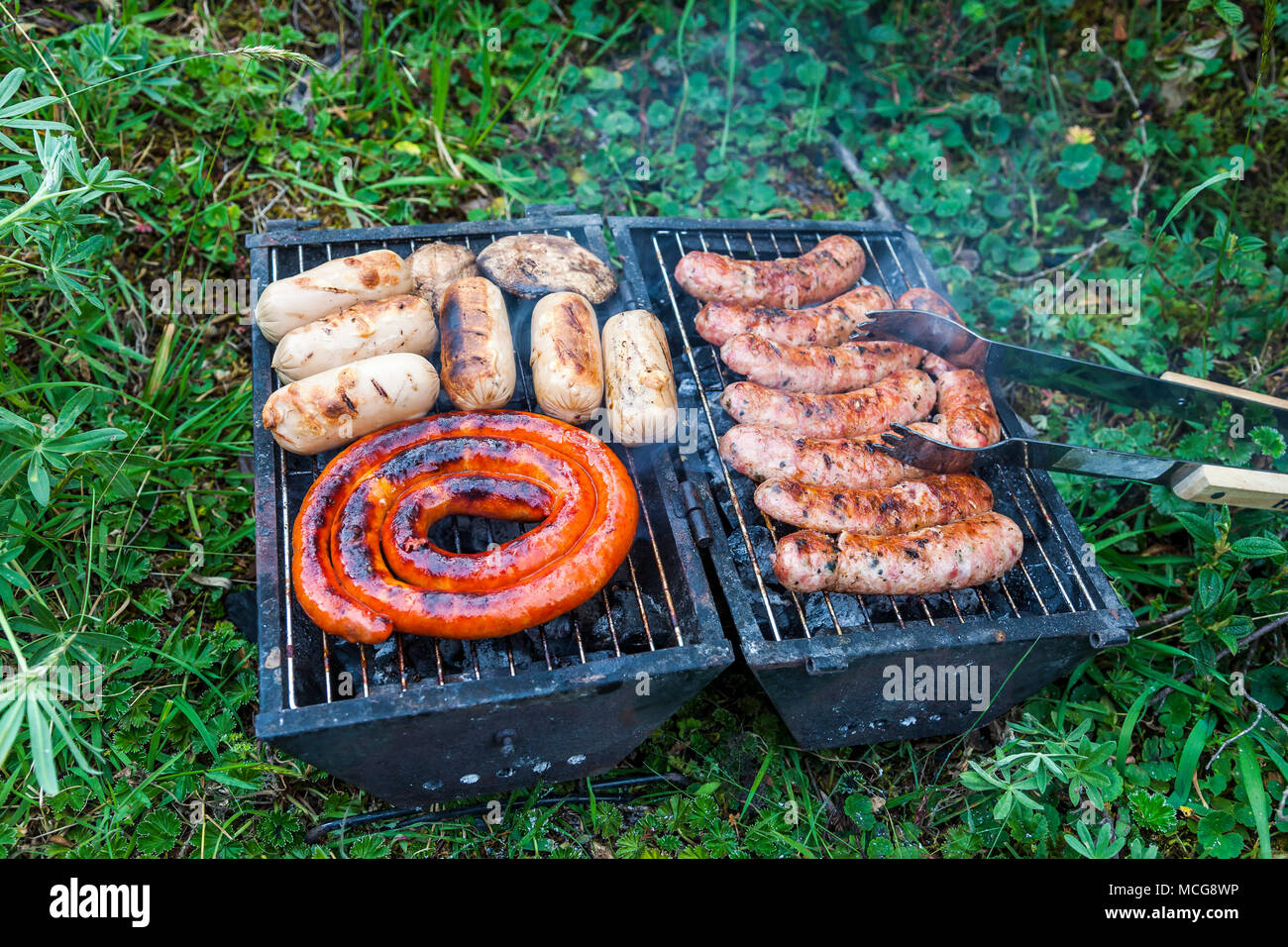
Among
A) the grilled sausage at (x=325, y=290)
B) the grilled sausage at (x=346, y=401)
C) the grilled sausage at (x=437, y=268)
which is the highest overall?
the grilled sausage at (x=437, y=268)

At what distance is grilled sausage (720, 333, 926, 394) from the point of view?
4281 millimetres

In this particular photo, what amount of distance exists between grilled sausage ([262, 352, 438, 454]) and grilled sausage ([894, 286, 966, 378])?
8.48 feet

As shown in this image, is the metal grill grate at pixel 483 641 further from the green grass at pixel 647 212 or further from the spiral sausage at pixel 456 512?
the green grass at pixel 647 212

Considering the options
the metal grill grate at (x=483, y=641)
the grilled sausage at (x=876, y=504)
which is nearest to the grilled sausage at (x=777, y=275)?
the metal grill grate at (x=483, y=641)

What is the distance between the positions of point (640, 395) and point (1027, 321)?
328 centimetres

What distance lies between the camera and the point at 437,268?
4352 millimetres

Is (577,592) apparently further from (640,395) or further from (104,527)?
(104,527)

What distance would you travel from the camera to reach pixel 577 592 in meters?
3.39

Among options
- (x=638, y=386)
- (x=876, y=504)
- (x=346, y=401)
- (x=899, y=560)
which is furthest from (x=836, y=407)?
(x=346, y=401)

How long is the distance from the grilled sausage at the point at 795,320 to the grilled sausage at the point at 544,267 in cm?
57

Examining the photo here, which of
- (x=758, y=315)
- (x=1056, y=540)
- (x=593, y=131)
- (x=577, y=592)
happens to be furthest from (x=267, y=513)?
(x=593, y=131)

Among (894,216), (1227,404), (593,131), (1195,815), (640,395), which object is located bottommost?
(1195,815)

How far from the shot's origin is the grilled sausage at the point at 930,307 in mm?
4543

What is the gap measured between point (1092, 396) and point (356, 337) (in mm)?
3623
